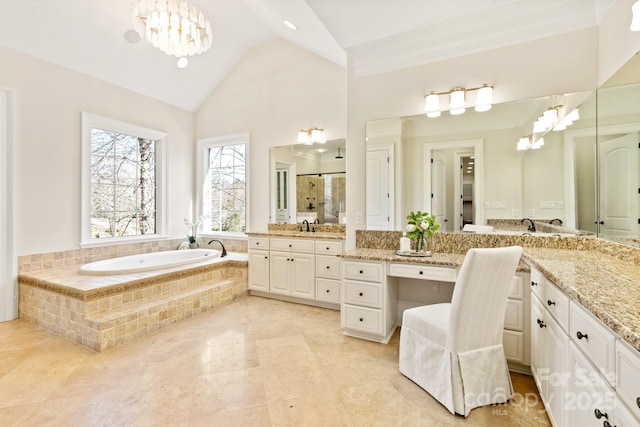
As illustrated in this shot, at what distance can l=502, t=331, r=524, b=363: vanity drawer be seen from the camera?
2076 mm

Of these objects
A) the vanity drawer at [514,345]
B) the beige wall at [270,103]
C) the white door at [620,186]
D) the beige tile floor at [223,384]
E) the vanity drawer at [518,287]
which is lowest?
the beige tile floor at [223,384]

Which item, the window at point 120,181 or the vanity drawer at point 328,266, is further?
the window at point 120,181

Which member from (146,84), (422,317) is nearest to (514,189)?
(422,317)

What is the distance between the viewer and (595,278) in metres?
1.40

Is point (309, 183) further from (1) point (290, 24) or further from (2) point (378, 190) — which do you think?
(1) point (290, 24)

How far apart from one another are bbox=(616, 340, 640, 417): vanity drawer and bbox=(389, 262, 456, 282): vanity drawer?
140 centimetres

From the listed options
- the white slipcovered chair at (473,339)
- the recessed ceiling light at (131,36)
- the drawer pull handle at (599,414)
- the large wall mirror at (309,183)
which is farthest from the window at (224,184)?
the drawer pull handle at (599,414)

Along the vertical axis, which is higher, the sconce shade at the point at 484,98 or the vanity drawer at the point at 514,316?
the sconce shade at the point at 484,98

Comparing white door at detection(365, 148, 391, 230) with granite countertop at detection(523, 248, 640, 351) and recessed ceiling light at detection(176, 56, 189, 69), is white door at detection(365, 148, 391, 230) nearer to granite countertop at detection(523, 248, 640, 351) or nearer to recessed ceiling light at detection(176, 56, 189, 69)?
granite countertop at detection(523, 248, 640, 351)

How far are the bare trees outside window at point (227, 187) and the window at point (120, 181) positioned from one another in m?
0.79

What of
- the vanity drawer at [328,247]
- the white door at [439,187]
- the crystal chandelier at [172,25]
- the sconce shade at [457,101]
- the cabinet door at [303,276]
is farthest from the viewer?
the cabinet door at [303,276]

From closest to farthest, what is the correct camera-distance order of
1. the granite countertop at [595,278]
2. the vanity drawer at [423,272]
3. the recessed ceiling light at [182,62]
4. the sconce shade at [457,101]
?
the granite countertop at [595,278]
the vanity drawer at [423,272]
the sconce shade at [457,101]
the recessed ceiling light at [182,62]

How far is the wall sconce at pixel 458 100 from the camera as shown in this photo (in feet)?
8.25

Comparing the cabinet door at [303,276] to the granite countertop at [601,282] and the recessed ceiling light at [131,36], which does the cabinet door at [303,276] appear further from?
the recessed ceiling light at [131,36]
